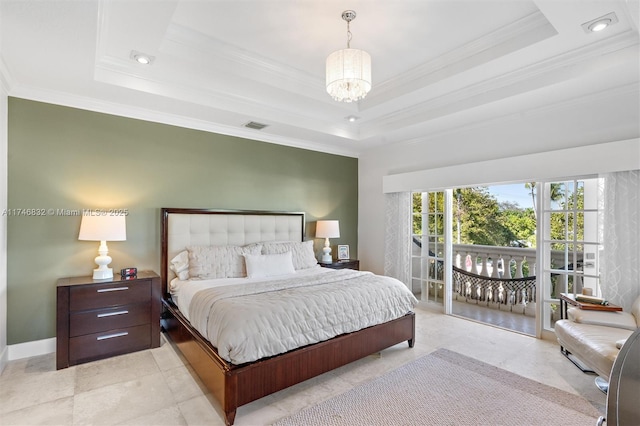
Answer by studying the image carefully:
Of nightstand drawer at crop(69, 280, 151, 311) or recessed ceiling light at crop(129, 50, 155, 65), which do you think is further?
nightstand drawer at crop(69, 280, 151, 311)

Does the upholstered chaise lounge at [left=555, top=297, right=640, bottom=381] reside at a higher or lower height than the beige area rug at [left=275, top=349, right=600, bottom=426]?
higher

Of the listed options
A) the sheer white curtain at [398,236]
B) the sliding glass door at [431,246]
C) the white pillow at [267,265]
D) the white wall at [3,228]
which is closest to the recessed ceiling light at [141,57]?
the white wall at [3,228]

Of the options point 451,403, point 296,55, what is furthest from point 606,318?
point 296,55

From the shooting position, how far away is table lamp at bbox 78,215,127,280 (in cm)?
297

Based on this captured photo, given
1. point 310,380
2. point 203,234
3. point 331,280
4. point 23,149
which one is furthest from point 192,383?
point 23,149

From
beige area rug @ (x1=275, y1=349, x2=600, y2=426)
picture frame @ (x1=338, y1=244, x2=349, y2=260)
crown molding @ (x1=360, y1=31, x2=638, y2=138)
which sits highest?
crown molding @ (x1=360, y1=31, x2=638, y2=138)

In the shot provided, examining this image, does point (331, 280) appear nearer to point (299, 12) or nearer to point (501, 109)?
point (299, 12)

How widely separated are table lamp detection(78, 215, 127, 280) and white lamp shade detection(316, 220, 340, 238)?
2640 millimetres

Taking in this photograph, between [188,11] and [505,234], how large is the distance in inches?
258

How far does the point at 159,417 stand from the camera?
2.11m

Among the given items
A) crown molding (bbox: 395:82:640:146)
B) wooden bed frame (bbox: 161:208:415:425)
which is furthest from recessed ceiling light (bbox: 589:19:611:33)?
wooden bed frame (bbox: 161:208:415:425)

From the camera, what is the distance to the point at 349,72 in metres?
2.41

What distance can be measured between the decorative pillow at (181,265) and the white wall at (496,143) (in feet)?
10.1

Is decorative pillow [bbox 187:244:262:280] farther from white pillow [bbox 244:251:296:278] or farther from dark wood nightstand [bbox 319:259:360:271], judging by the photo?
dark wood nightstand [bbox 319:259:360:271]
